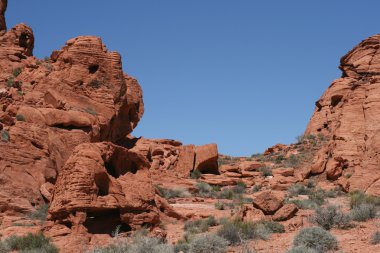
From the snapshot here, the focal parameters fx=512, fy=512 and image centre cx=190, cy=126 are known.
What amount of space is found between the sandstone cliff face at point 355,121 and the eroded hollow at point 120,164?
454 inches

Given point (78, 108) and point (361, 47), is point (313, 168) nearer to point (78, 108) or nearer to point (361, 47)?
point (361, 47)

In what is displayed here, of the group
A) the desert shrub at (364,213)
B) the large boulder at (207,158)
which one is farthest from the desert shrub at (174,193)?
the desert shrub at (364,213)

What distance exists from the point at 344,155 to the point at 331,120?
10.6 meters

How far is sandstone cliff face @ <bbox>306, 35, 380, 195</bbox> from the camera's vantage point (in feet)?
82.8

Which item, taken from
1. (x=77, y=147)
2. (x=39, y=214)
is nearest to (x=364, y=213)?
(x=77, y=147)

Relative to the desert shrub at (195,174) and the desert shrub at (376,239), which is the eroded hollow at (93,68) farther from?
the desert shrub at (376,239)

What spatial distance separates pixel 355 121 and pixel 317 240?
2197 centimetres

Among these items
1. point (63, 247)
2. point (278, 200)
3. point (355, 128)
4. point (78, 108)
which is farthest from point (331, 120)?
point (63, 247)

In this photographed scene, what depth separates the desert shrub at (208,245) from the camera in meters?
11.1

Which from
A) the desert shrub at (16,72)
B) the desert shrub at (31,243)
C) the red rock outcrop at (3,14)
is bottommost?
the desert shrub at (31,243)

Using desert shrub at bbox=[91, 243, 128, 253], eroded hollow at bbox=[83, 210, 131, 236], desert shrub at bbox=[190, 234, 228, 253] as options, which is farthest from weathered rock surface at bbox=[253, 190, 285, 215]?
desert shrub at bbox=[91, 243, 128, 253]

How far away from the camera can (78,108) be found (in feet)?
84.3

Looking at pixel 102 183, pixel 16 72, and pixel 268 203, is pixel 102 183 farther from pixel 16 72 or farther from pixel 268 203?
pixel 16 72

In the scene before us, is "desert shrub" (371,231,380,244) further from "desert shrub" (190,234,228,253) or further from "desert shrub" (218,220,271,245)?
"desert shrub" (190,234,228,253)
